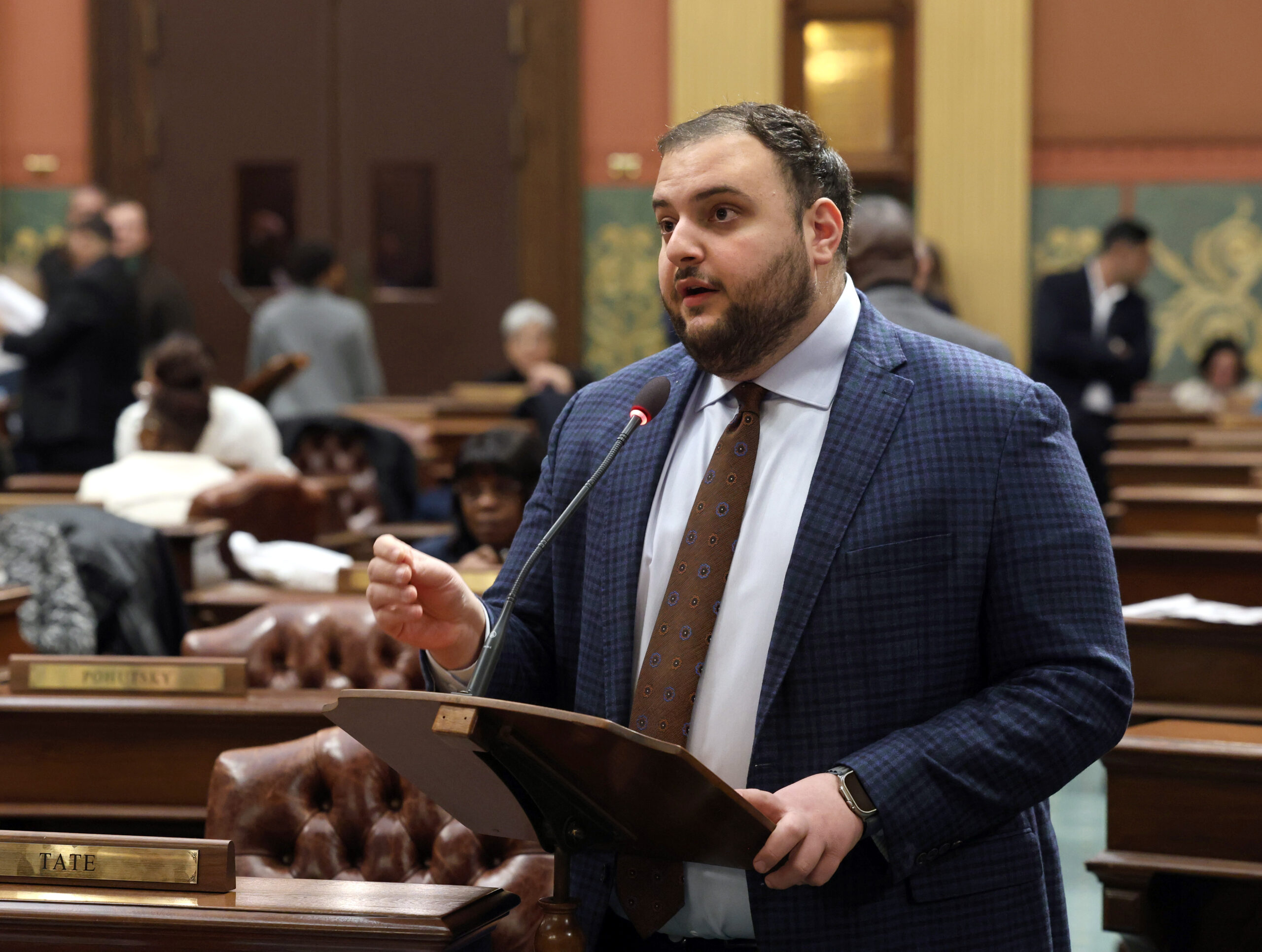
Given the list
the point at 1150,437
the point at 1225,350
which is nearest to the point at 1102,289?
the point at 1150,437

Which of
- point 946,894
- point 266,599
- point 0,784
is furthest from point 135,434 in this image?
point 946,894

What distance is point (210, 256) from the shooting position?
11133 mm

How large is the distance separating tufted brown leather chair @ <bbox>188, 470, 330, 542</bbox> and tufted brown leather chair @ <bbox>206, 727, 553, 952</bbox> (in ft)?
9.16

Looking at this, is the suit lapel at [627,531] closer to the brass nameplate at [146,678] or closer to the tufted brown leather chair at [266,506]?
the brass nameplate at [146,678]

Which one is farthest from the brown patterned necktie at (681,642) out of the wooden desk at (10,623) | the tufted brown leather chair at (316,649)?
the wooden desk at (10,623)

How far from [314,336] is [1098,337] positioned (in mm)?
3850

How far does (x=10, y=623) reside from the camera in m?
3.71

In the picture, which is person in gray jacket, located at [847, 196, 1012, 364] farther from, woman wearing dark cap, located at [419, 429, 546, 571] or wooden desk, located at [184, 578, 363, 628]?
wooden desk, located at [184, 578, 363, 628]

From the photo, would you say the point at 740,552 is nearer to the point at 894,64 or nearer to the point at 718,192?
the point at 718,192

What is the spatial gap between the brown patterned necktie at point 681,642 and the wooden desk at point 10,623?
242cm

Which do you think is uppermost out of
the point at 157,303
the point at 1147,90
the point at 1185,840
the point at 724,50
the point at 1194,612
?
the point at 724,50

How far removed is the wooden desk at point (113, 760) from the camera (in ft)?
10.3

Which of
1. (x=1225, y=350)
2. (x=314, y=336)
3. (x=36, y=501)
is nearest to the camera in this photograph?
(x=36, y=501)

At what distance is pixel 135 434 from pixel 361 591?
6.79 ft
